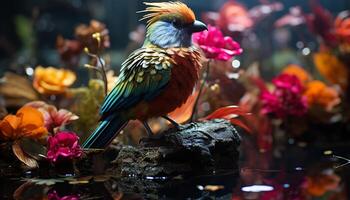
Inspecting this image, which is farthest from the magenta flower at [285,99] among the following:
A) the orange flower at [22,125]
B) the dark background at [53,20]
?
the orange flower at [22,125]

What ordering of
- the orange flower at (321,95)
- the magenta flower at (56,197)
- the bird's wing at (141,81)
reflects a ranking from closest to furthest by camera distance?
the magenta flower at (56,197)
the bird's wing at (141,81)
the orange flower at (321,95)

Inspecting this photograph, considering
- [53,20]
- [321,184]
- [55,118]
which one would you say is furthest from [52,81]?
[53,20]

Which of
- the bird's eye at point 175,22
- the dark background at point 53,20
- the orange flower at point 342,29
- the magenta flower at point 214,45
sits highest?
the dark background at point 53,20

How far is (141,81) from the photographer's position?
121cm

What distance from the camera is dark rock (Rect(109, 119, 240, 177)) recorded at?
47.9 inches

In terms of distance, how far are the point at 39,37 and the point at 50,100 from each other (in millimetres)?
1274

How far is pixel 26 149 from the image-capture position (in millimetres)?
1299

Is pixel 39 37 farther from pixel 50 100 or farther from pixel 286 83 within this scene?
pixel 286 83

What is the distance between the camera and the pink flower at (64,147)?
4.04 feet

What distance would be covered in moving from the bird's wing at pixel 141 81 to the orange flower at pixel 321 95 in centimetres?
80

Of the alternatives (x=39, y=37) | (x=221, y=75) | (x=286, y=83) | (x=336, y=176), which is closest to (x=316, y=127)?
(x=286, y=83)

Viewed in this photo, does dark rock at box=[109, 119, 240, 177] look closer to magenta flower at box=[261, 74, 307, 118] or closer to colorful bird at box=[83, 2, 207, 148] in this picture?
colorful bird at box=[83, 2, 207, 148]

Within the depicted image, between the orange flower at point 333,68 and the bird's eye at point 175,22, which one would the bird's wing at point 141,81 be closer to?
the bird's eye at point 175,22

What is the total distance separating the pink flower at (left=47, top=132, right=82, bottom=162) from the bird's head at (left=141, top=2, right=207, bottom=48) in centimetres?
31
